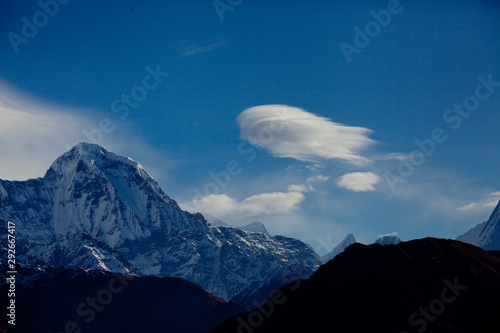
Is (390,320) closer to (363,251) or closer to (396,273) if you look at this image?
(396,273)

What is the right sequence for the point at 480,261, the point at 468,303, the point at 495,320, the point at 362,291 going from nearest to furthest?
the point at 495,320, the point at 468,303, the point at 362,291, the point at 480,261

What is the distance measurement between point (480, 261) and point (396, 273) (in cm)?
2846

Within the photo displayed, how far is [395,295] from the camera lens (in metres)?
169

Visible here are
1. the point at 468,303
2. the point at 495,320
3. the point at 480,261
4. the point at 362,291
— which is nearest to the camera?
the point at 495,320

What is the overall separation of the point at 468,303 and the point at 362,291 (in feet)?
90.4

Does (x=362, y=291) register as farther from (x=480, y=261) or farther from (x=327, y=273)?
(x=480, y=261)

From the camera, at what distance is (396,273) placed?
178250mm

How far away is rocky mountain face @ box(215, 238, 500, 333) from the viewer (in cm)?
15750

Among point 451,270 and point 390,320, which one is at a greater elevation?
point 451,270

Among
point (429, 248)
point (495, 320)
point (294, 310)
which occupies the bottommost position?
point (495, 320)

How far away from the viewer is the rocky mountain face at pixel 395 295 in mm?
157500

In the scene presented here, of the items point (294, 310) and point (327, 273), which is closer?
point (294, 310)

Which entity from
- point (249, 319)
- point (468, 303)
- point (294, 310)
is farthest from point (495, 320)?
point (249, 319)

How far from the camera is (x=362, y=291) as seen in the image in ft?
572
